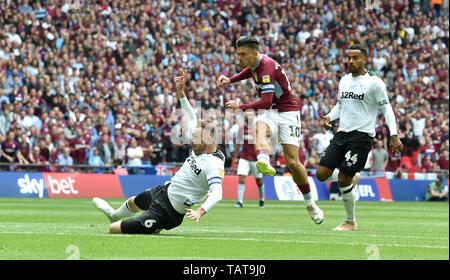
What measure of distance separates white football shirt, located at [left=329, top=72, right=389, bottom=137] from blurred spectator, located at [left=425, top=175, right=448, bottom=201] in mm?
19040

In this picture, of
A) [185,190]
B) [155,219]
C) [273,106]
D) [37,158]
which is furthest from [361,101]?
[37,158]

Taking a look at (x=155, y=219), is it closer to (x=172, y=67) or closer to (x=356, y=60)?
(x=356, y=60)

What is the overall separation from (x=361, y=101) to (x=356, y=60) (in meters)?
0.63

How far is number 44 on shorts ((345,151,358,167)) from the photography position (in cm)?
1284

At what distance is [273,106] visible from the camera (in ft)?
43.8

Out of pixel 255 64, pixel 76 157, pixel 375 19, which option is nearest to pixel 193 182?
pixel 255 64

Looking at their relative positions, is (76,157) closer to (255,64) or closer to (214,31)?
(214,31)

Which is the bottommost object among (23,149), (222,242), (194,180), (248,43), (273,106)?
(23,149)

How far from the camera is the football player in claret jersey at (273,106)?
41.3 feet

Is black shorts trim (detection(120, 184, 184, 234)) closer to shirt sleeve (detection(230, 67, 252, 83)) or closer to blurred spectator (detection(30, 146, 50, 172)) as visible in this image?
shirt sleeve (detection(230, 67, 252, 83))

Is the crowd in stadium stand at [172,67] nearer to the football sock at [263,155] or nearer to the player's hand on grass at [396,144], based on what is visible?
the football sock at [263,155]

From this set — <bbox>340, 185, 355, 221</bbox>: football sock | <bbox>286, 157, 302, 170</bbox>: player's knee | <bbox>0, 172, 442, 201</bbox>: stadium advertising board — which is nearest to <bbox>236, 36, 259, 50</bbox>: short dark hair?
<bbox>286, 157, 302, 170</bbox>: player's knee
